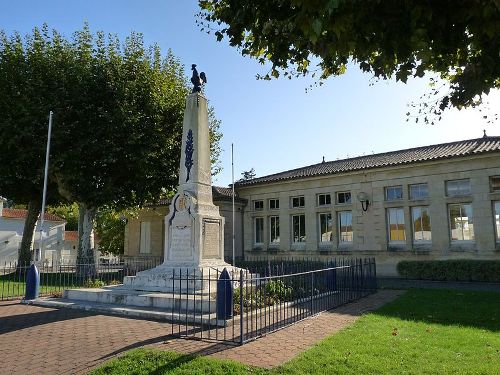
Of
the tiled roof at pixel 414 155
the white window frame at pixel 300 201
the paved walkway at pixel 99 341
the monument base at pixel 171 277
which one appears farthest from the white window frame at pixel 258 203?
the paved walkway at pixel 99 341

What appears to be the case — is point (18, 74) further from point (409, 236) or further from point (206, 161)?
point (409, 236)

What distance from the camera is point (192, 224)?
12477 mm

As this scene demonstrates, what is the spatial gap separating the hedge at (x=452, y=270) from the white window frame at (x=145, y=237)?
19.4 m

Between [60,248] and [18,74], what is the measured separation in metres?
32.8

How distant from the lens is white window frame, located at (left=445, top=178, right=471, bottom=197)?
19.7m

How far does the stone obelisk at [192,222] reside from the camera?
12.1 m

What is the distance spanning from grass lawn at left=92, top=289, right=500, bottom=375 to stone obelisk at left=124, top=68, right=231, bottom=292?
5220mm

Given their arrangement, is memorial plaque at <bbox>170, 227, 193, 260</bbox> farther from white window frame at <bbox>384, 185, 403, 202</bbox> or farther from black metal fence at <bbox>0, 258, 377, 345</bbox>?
white window frame at <bbox>384, 185, 403, 202</bbox>

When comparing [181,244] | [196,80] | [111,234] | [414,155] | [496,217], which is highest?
[196,80]

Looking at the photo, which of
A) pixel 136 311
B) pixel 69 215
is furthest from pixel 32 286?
pixel 69 215

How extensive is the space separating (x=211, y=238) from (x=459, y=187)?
1368cm

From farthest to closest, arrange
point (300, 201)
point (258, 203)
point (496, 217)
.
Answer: point (258, 203)
point (300, 201)
point (496, 217)

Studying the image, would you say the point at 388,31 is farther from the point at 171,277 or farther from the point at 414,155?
the point at 414,155

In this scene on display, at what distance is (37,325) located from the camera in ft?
29.8
